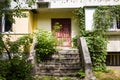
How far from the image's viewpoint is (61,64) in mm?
16078

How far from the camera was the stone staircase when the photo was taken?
50.5ft

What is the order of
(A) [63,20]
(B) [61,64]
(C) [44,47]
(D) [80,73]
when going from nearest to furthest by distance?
1. (D) [80,73]
2. (B) [61,64]
3. (C) [44,47]
4. (A) [63,20]

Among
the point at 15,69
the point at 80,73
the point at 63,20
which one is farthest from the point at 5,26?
the point at 15,69

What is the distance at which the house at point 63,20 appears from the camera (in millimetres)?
20047

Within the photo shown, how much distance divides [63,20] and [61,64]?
6682 millimetres

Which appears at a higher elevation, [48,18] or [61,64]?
[48,18]

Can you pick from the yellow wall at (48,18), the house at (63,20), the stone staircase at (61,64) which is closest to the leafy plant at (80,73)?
the stone staircase at (61,64)

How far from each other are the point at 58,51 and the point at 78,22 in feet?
14.9

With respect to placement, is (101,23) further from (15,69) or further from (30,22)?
(15,69)

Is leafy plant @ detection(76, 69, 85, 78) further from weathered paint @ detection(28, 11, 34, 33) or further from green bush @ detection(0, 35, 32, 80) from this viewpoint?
A: weathered paint @ detection(28, 11, 34, 33)

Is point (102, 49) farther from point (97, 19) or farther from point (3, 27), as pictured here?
point (3, 27)

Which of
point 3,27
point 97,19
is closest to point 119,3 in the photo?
point 97,19

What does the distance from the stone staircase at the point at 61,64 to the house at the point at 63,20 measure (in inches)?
130

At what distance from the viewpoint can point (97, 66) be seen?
57.6 ft
